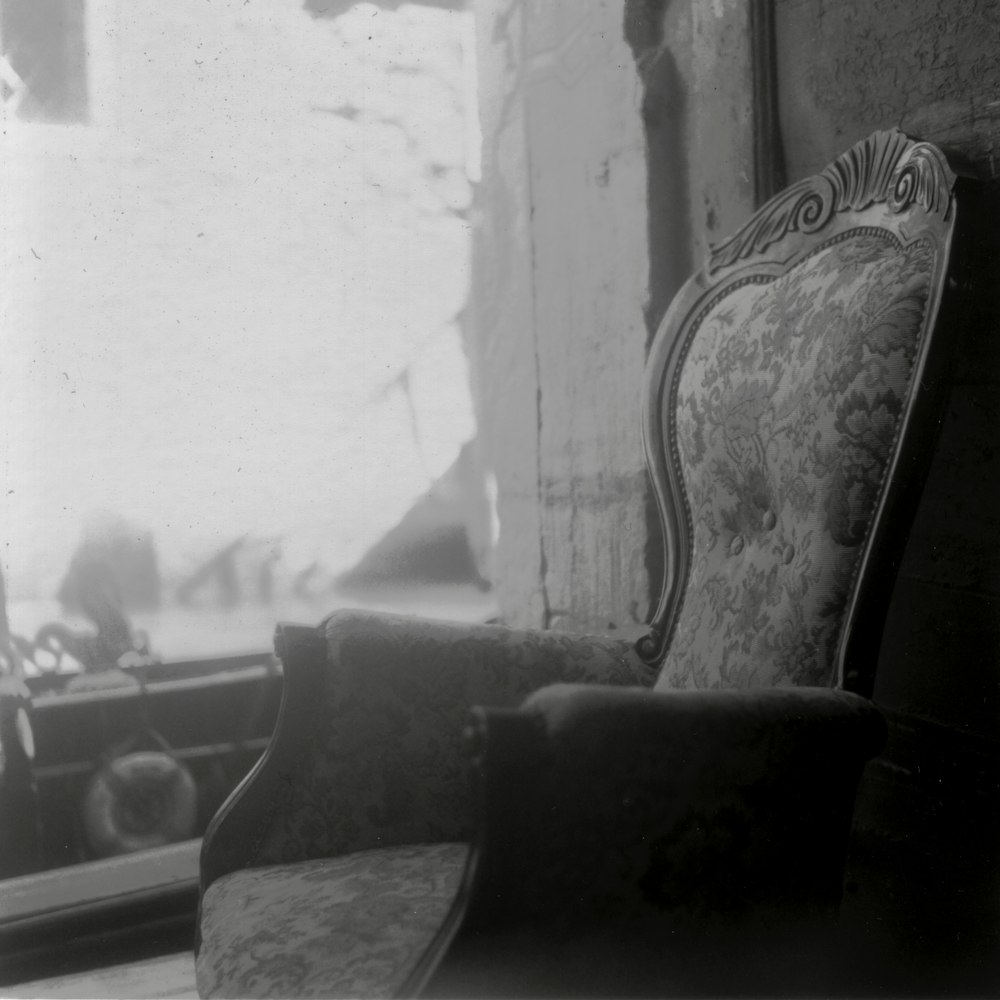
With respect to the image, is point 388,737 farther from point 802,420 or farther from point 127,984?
point 127,984

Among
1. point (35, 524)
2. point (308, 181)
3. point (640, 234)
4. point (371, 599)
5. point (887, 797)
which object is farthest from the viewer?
point (371, 599)

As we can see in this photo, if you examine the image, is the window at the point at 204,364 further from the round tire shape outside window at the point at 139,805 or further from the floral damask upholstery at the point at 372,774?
the floral damask upholstery at the point at 372,774

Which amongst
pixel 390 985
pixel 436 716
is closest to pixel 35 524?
pixel 436 716

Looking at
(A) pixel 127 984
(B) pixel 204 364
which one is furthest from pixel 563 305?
(A) pixel 127 984

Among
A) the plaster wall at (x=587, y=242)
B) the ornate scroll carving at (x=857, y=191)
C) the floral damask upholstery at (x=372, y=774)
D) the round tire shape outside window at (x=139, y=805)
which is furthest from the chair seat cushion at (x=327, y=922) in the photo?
the round tire shape outside window at (x=139, y=805)

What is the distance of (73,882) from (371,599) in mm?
954

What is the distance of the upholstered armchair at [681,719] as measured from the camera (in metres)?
0.77

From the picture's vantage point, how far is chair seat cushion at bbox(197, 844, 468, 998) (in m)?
0.80

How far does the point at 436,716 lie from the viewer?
45.3 inches

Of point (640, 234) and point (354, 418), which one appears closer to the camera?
point (640, 234)

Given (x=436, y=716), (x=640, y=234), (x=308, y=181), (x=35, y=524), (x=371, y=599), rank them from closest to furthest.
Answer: (x=436, y=716)
(x=640, y=234)
(x=35, y=524)
(x=308, y=181)
(x=371, y=599)

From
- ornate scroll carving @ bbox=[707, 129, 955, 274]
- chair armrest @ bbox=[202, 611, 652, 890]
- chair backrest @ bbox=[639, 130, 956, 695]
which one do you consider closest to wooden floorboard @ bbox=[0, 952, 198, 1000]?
chair armrest @ bbox=[202, 611, 652, 890]

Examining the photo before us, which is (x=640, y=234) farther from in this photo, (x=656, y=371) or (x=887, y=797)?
(x=887, y=797)

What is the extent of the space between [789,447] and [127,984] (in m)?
1.56
